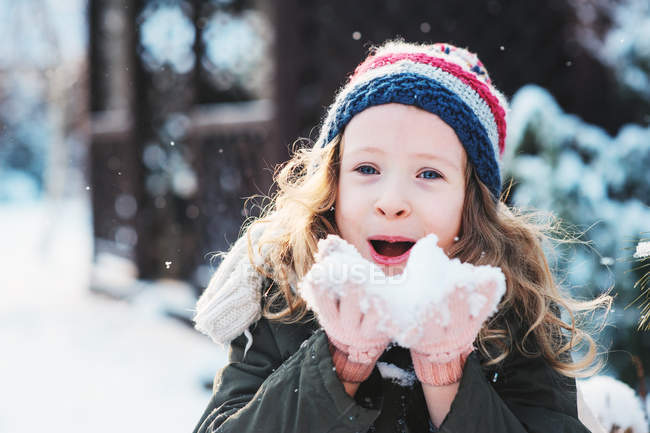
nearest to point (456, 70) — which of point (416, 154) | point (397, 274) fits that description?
point (416, 154)

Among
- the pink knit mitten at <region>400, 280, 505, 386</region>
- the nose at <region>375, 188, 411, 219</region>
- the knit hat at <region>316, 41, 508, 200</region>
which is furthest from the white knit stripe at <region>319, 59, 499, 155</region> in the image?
the pink knit mitten at <region>400, 280, 505, 386</region>

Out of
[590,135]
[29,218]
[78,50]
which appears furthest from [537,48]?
[29,218]

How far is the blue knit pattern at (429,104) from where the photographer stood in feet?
4.18

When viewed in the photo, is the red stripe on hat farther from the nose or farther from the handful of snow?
the handful of snow

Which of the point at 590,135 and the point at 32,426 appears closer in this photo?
the point at 590,135

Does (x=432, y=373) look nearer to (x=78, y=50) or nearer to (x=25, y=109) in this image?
(x=78, y=50)

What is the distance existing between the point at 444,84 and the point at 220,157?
143 inches

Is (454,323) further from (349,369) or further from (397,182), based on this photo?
(397,182)

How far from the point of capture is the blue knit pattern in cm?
128

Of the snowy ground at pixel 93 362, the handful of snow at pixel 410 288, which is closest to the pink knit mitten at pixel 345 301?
the handful of snow at pixel 410 288

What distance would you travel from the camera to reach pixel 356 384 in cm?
111

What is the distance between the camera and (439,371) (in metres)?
1.09

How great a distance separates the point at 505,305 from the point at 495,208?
0.77 feet

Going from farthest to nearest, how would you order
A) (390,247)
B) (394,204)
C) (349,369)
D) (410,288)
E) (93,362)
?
(93,362) → (390,247) → (394,204) → (349,369) → (410,288)
